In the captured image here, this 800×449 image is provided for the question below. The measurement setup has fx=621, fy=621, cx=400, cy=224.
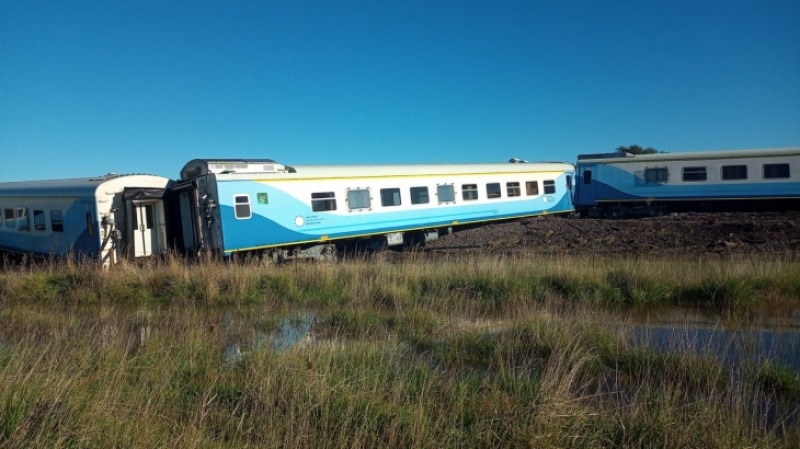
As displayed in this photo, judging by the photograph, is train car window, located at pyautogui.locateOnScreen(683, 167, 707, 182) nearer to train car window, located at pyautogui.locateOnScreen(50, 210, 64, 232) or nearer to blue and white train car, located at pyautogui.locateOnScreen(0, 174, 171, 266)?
blue and white train car, located at pyautogui.locateOnScreen(0, 174, 171, 266)

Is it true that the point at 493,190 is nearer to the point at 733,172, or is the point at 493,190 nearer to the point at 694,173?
the point at 694,173

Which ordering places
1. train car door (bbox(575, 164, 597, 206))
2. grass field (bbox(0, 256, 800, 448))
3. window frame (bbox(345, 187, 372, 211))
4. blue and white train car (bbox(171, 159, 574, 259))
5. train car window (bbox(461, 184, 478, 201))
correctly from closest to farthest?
grass field (bbox(0, 256, 800, 448)), blue and white train car (bbox(171, 159, 574, 259)), window frame (bbox(345, 187, 372, 211)), train car window (bbox(461, 184, 478, 201)), train car door (bbox(575, 164, 597, 206))

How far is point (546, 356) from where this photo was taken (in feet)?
20.2

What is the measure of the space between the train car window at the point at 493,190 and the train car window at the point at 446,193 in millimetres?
1841

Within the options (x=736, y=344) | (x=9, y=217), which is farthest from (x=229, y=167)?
(x=736, y=344)

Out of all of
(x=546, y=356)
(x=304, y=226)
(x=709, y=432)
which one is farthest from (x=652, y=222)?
(x=709, y=432)

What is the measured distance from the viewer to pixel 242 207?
1617 cm

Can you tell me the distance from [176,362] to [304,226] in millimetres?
11576

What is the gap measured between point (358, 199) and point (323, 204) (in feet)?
4.13

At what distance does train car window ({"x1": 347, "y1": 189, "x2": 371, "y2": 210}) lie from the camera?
60.3ft

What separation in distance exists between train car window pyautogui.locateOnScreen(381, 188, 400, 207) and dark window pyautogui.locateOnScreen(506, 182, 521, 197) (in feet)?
18.5

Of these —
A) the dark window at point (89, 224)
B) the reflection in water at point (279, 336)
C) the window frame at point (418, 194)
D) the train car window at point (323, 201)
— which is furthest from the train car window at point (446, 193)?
the reflection in water at point (279, 336)

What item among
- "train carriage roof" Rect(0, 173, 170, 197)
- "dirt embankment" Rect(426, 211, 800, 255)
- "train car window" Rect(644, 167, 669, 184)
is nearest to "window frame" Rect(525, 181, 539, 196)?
"dirt embankment" Rect(426, 211, 800, 255)

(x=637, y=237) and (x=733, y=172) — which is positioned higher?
(x=733, y=172)
